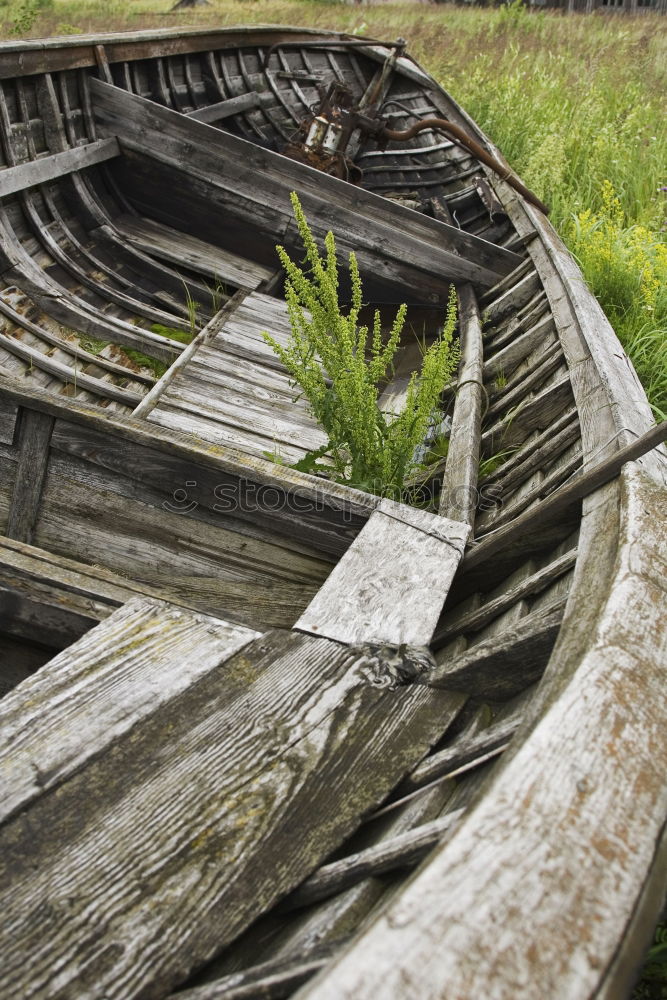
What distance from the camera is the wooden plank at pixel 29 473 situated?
2.36 metres

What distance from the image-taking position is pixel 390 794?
1284 mm

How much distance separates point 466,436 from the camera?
283 cm

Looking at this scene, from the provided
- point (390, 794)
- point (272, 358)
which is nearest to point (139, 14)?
point (272, 358)

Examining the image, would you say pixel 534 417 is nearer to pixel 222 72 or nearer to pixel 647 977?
pixel 647 977

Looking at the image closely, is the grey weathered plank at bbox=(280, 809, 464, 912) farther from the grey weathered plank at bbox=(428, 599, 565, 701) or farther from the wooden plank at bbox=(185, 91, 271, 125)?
the wooden plank at bbox=(185, 91, 271, 125)

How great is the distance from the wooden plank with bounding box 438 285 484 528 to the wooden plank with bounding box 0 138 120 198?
7.68ft

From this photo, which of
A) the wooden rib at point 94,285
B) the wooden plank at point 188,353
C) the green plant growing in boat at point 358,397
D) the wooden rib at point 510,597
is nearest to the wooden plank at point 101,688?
the wooden rib at point 510,597

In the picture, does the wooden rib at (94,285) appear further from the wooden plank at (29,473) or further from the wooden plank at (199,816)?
the wooden plank at (199,816)

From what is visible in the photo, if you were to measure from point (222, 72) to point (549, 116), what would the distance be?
3.26 meters

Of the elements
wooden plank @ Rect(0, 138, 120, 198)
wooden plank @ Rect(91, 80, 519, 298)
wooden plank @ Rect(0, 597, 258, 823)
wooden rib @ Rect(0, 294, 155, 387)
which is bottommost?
wooden plank @ Rect(0, 597, 258, 823)

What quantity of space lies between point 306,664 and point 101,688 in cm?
39

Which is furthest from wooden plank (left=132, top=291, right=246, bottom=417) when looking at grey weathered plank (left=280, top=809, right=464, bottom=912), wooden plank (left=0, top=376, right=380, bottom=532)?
grey weathered plank (left=280, top=809, right=464, bottom=912)

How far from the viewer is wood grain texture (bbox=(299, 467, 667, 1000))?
2.25 feet

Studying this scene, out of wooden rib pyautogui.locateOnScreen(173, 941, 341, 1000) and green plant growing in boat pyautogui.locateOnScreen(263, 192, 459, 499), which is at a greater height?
green plant growing in boat pyautogui.locateOnScreen(263, 192, 459, 499)
